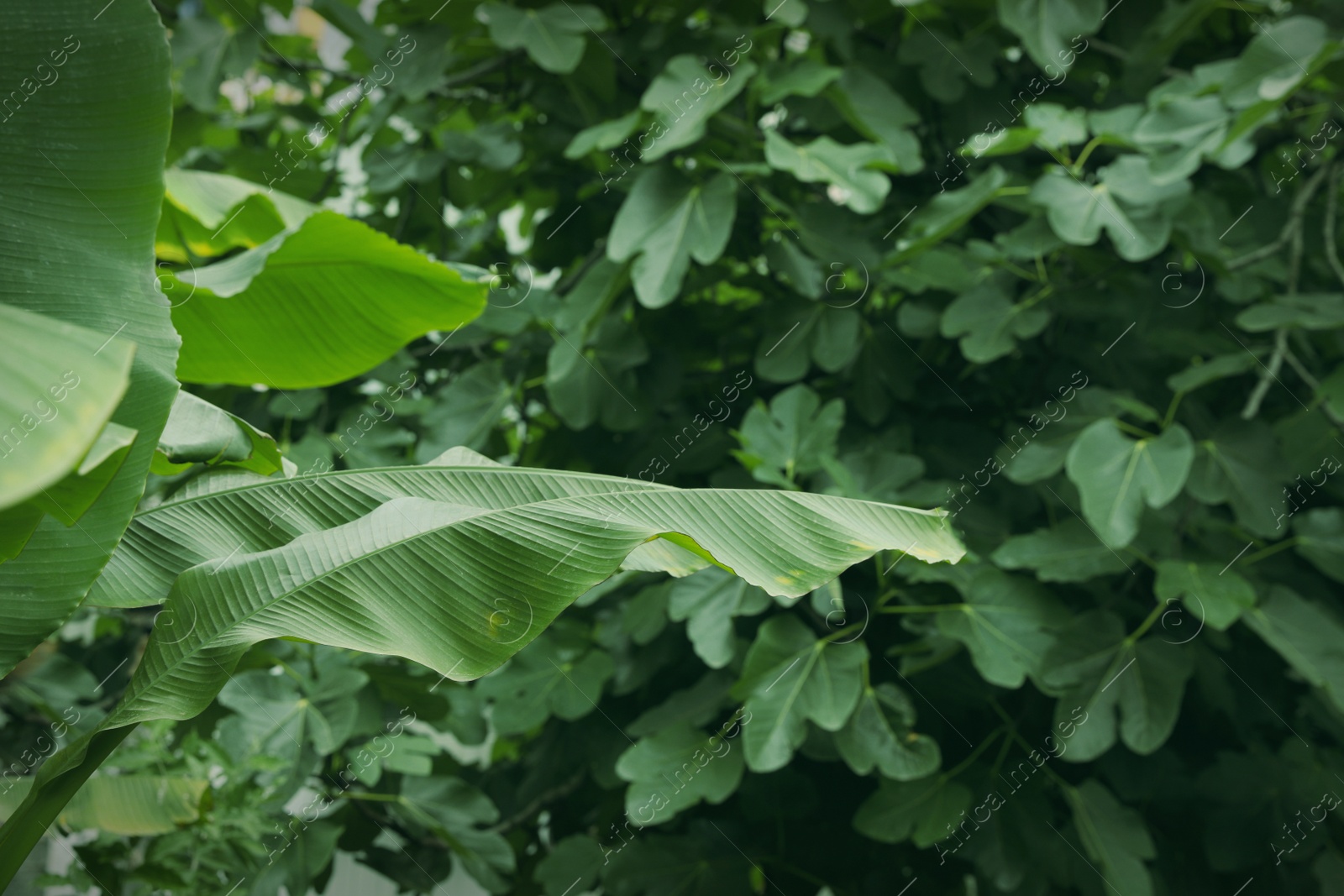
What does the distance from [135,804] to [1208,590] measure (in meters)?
1.27

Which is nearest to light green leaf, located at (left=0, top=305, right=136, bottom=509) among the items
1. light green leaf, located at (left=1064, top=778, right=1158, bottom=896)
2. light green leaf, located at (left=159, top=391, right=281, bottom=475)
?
light green leaf, located at (left=159, top=391, right=281, bottom=475)

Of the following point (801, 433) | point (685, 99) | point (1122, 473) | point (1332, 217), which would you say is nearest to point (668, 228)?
point (685, 99)

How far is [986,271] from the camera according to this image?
1409 millimetres

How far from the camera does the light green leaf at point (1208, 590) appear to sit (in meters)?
1.13

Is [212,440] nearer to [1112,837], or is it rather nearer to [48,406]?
[48,406]

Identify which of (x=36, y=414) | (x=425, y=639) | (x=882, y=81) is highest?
(x=36, y=414)

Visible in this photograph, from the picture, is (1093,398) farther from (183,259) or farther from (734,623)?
(183,259)

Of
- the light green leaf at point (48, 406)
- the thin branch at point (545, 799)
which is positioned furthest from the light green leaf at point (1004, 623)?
the light green leaf at point (48, 406)

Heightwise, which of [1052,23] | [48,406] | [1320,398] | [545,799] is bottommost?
[545,799]

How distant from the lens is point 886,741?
3.85ft

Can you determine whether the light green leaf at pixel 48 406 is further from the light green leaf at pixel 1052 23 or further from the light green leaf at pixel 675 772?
the light green leaf at pixel 1052 23

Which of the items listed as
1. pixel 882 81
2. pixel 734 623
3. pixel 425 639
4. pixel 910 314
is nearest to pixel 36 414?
pixel 425 639

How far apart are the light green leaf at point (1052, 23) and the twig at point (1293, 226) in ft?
1.25

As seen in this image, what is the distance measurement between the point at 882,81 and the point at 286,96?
61.2 inches
